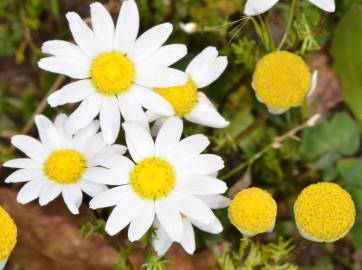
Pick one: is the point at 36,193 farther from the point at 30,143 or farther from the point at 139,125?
the point at 139,125

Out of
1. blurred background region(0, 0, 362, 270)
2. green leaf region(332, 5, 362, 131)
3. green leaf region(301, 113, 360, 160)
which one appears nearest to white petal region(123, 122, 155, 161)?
blurred background region(0, 0, 362, 270)

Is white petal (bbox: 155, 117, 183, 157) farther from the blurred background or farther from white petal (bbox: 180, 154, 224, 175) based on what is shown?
the blurred background

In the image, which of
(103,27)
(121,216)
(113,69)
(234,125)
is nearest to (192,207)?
(121,216)

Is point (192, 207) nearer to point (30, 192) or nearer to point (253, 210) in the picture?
point (253, 210)

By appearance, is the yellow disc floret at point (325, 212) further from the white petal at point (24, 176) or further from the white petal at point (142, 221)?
the white petal at point (24, 176)

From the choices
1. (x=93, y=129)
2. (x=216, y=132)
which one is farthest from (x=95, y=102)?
(x=216, y=132)

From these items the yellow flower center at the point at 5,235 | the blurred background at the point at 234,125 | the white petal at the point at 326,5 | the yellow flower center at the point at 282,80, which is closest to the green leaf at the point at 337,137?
the blurred background at the point at 234,125
